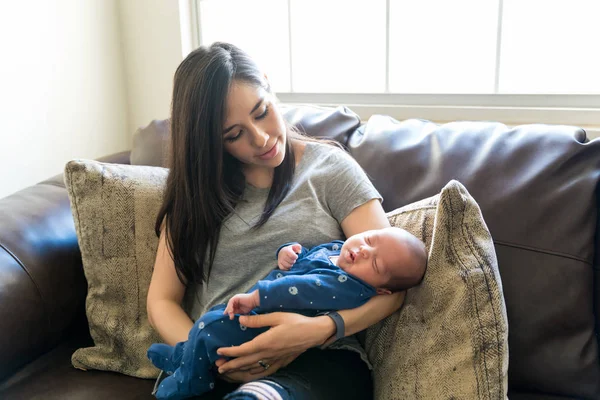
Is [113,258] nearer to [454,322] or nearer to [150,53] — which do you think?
[454,322]

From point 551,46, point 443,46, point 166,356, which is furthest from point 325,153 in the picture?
point 551,46

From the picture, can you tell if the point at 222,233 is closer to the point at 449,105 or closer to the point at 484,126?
the point at 484,126

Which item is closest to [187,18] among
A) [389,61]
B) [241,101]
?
[389,61]

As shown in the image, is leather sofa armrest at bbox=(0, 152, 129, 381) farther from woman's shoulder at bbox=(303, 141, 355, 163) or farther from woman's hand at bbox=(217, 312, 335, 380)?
woman's shoulder at bbox=(303, 141, 355, 163)

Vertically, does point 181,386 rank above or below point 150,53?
below

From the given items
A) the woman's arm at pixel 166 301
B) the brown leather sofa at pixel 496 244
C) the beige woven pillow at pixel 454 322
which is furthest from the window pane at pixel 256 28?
the beige woven pillow at pixel 454 322

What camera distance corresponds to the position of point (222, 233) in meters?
1.36

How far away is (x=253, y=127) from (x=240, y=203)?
0.22 metres

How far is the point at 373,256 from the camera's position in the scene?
1.12 m

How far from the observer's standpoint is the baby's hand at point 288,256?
1.20 metres

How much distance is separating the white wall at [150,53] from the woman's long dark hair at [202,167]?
103cm

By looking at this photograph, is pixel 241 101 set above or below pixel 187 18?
below

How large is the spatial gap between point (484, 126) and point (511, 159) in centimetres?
16

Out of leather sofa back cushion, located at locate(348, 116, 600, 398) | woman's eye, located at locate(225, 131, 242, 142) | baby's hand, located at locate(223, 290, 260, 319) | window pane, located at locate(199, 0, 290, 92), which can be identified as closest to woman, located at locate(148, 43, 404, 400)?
woman's eye, located at locate(225, 131, 242, 142)
